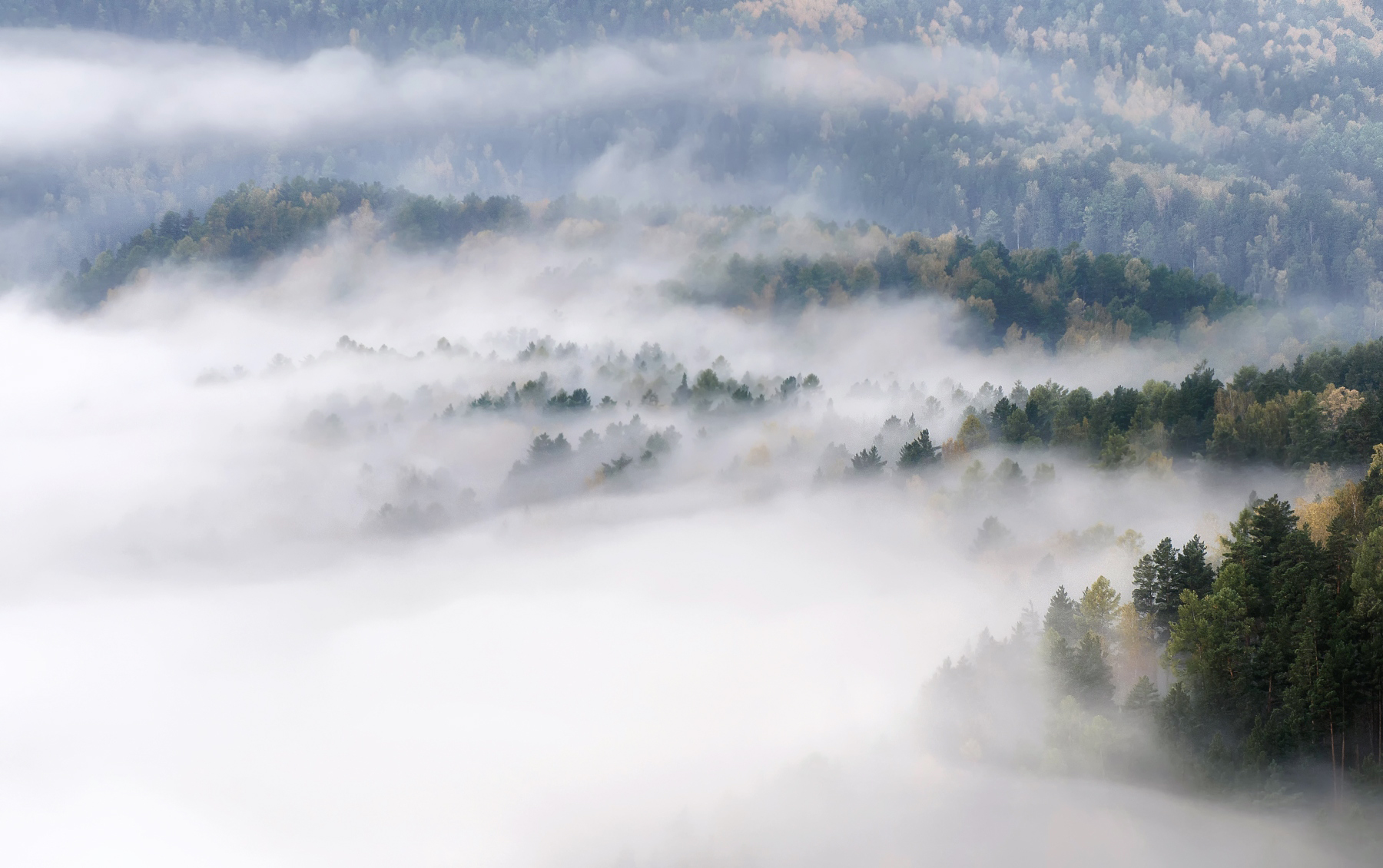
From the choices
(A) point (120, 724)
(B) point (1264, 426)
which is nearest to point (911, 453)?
(B) point (1264, 426)

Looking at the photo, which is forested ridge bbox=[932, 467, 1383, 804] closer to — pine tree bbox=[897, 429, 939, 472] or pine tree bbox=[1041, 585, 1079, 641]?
pine tree bbox=[1041, 585, 1079, 641]

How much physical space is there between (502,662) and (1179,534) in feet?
272

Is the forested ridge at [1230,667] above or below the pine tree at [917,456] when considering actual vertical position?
below

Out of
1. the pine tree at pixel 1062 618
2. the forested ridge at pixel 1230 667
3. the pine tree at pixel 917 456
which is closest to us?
the forested ridge at pixel 1230 667

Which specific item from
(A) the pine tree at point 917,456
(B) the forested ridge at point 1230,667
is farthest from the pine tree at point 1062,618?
(A) the pine tree at point 917,456

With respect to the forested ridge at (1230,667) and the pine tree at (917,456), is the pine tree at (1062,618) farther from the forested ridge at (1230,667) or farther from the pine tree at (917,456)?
the pine tree at (917,456)

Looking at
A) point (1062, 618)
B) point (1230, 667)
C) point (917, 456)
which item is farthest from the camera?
point (917, 456)

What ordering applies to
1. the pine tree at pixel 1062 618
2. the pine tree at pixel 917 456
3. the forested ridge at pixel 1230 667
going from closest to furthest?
the forested ridge at pixel 1230 667
the pine tree at pixel 1062 618
the pine tree at pixel 917 456

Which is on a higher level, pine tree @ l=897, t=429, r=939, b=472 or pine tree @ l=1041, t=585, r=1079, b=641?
pine tree @ l=897, t=429, r=939, b=472

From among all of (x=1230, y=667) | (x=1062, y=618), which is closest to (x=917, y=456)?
(x=1062, y=618)

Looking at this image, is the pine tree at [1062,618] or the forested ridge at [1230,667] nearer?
the forested ridge at [1230,667]

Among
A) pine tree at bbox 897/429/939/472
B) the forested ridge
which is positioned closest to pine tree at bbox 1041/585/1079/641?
the forested ridge

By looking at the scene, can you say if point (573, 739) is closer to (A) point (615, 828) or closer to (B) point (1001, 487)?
(A) point (615, 828)

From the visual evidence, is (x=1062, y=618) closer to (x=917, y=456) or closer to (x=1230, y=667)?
(x=1230, y=667)
